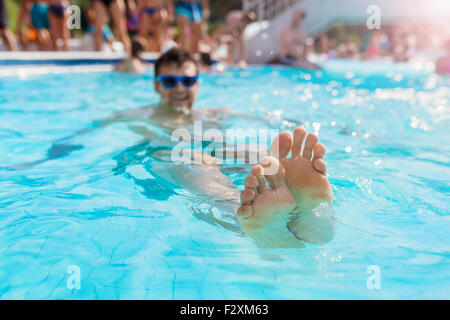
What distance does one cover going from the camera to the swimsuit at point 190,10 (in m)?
9.71

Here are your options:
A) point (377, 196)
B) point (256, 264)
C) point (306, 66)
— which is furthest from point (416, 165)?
point (306, 66)

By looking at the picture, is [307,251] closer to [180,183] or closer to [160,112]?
[180,183]

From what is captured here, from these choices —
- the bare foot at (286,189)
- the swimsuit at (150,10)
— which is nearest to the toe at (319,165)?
the bare foot at (286,189)

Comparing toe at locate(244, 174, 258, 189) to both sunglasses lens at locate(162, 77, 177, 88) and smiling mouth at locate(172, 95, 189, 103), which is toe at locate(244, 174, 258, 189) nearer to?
sunglasses lens at locate(162, 77, 177, 88)

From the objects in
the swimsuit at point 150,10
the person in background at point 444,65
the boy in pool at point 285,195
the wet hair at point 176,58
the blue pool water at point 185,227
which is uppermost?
the swimsuit at point 150,10

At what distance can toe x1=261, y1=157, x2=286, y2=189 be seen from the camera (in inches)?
58.8

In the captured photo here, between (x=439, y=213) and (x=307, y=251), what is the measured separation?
0.89m

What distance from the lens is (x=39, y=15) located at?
27.2ft

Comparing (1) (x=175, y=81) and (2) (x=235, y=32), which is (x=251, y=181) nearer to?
(1) (x=175, y=81)

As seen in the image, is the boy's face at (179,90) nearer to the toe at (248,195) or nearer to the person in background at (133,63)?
the toe at (248,195)

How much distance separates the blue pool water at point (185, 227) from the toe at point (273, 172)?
0.84 ft

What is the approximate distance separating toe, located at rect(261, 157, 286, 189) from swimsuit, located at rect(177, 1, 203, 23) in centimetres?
902

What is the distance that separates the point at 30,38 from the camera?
12469mm

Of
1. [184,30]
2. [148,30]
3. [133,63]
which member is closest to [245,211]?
[133,63]
